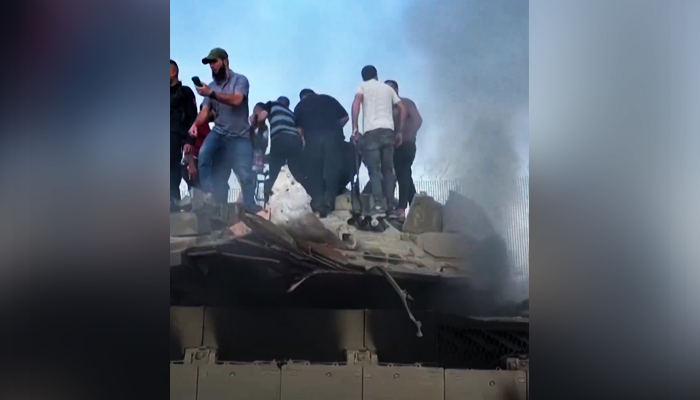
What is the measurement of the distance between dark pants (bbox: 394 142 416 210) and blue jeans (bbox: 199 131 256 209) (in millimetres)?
664

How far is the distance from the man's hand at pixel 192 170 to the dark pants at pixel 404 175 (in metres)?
0.92

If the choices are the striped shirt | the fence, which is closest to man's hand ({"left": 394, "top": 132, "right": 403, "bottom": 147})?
the fence

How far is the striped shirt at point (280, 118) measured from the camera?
2271 mm

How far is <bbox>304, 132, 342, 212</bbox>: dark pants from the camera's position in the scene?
7.42ft

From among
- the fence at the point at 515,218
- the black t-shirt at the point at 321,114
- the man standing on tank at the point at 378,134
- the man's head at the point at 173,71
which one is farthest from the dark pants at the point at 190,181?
the fence at the point at 515,218

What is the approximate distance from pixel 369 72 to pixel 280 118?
0.45m

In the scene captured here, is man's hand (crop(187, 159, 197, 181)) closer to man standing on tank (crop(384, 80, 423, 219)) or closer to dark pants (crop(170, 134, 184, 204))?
dark pants (crop(170, 134, 184, 204))

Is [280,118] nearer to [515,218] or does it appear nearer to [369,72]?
[369,72]
